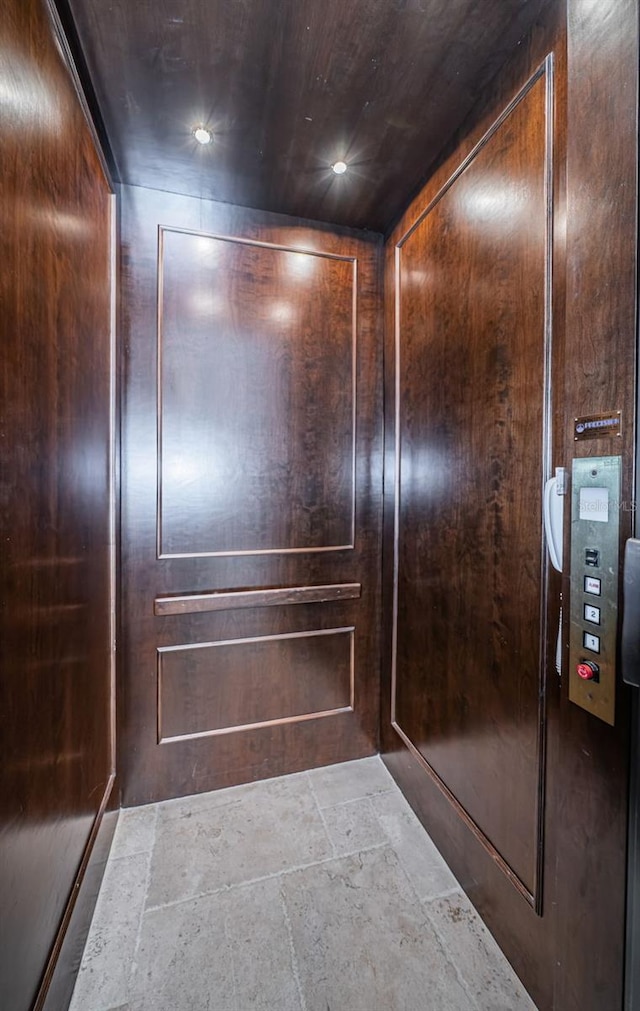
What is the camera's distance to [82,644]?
138cm

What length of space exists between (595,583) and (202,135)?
1.96 meters

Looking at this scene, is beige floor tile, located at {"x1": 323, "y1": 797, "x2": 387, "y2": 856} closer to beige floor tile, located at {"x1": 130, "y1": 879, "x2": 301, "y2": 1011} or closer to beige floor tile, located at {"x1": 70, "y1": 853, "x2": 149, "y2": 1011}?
beige floor tile, located at {"x1": 130, "y1": 879, "x2": 301, "y2": 1011}

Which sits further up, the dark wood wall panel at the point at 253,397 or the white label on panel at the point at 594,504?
the dark wood wall panel at the point at 253,397

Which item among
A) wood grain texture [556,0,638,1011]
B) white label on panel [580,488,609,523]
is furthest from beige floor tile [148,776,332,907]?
white label on panel [580,488,609,523]

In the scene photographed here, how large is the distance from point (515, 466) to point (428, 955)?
61.4 inches

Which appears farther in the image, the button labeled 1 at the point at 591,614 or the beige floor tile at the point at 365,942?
the beige floor tile at the point at 365,942

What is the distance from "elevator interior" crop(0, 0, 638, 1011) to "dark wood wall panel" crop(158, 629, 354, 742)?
2 cm

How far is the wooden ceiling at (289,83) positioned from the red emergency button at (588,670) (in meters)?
1.72

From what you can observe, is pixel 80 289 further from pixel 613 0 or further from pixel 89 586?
pixel 613 0

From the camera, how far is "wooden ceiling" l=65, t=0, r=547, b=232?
118cm

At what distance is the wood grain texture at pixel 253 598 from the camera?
6.40ft

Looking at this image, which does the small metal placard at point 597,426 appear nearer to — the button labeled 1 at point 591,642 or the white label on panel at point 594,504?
the white label on panel at point 594,504

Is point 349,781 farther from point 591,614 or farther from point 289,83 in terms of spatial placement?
point 289,83

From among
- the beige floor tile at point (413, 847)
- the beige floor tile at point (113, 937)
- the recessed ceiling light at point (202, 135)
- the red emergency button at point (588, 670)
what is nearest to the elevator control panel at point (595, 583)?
the red emergency button at point (588, 670)
